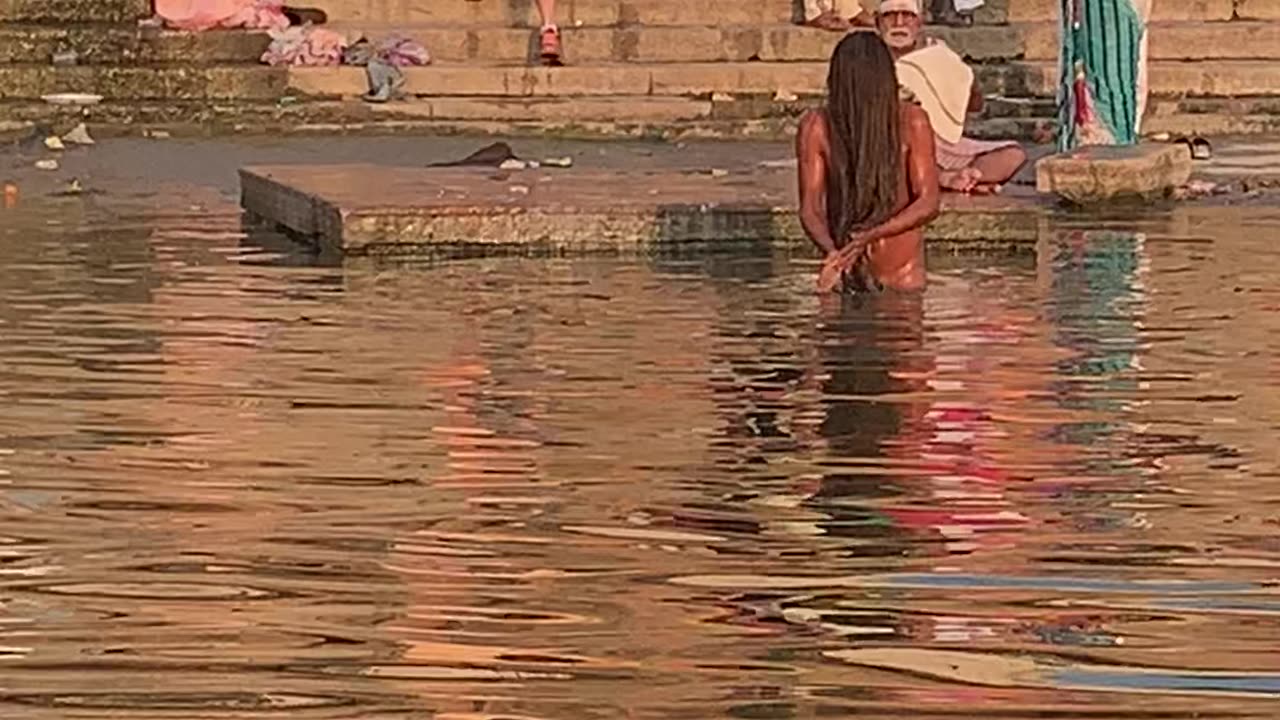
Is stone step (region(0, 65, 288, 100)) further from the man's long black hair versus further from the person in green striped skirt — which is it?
the man's long black hair

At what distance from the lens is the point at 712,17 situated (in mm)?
20031

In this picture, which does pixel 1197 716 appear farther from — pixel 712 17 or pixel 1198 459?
pixel 712 17

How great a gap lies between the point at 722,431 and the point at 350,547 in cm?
182

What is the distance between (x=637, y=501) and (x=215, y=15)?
510 inches

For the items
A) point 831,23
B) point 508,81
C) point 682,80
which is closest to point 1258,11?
point 831,23

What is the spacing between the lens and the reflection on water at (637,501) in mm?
5363

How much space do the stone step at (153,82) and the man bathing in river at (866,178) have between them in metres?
8.31

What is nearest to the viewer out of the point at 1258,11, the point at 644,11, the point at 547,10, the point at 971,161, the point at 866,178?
the point at 866,178

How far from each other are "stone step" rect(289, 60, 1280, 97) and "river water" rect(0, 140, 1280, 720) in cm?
733

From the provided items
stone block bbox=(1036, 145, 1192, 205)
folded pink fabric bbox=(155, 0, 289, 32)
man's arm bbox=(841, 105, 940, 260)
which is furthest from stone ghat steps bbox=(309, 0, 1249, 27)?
man's arm bbox=(841, 105, 940, 260)

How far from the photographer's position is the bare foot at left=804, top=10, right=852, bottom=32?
19578 mm

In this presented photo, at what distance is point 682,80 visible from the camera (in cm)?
1927

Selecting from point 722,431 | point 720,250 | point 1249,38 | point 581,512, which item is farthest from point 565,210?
point 1249,38

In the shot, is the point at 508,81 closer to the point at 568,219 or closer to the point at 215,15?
the point at 215,15
